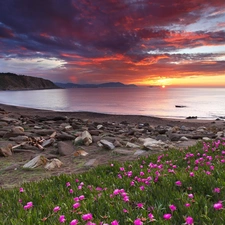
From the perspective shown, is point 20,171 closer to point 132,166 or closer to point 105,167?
point 105,167

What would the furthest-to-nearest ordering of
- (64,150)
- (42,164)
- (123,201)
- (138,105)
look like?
(138,105) → (64,150) → (42,164) → (123,201)

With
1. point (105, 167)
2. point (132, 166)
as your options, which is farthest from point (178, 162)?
point (105, 167)

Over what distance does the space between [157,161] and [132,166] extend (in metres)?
0.82

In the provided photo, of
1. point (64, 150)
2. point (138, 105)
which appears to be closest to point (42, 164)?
point (64, 150)

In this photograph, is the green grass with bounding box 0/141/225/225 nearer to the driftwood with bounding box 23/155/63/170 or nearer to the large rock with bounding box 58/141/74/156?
the driftwood with bounding box 23/155/63/170

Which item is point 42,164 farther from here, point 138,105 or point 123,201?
point 138,105

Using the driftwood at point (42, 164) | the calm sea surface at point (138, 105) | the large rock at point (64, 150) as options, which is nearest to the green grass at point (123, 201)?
the driftwood at point (42, 164)

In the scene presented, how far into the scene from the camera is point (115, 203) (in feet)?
10.8

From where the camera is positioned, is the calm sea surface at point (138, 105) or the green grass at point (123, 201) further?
the calm sea surface at point (138, 105)

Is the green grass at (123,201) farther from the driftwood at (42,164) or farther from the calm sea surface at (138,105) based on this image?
the calm sea surface at (138,105)

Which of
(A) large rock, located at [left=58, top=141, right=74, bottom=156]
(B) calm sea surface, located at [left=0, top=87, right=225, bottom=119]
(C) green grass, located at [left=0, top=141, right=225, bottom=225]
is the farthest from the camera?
(B) calm sea surface, located at [left=0, top=87, right=225, bottom=119]

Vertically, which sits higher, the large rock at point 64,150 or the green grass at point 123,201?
the green grass at point 123,201

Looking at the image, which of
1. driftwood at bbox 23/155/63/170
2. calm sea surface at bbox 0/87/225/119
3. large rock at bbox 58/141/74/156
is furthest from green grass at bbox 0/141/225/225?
calm sea surface at bbox 0/87/225/119

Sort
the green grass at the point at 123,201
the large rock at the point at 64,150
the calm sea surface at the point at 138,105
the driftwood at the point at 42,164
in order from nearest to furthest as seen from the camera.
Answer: the green grass at the point at 123,201, the driftwood at the point at 42,164, the large rock at the point at 64,150, the calm sea surface at the point at 138,105
